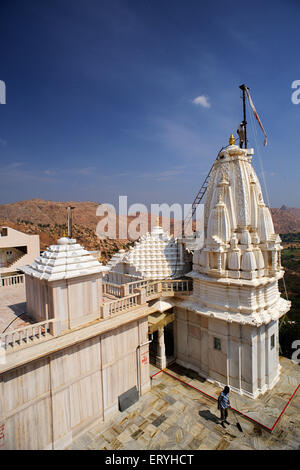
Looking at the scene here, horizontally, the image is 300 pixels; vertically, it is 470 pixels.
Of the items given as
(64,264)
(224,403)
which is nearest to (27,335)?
(64,264)

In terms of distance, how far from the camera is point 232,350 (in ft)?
41.1

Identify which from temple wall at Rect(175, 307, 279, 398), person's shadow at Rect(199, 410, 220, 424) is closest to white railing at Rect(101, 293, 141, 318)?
temple wall at Rect(175, 307, 279, 398)

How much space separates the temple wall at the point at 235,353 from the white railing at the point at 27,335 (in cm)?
811

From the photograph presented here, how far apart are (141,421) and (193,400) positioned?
2.87m

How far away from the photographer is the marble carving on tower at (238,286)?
12125 mm

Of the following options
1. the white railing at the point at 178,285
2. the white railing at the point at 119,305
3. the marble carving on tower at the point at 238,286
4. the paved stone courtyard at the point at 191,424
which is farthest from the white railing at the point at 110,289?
the paved stone courtyard at the point at 191,424

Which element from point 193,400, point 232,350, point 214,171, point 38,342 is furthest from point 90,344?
point 214,171

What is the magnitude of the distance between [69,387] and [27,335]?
2944 mm

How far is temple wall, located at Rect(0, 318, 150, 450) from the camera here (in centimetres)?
798

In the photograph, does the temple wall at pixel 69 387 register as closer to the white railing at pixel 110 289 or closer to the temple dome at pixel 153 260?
the white railing at pixel 110 289

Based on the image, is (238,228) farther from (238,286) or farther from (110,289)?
(110,289)

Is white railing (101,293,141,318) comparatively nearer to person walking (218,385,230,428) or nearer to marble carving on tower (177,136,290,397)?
marble carving on tower (177,136,290,397)

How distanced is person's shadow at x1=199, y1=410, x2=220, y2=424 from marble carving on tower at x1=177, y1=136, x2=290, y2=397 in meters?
2.20
